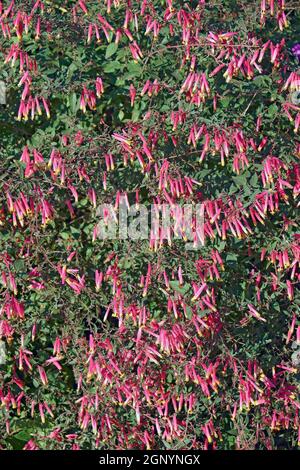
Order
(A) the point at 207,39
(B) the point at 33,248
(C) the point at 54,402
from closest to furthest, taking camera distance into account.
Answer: (A) the point at 207,39
(B) the point at 33,248
(C) the point at 54,402

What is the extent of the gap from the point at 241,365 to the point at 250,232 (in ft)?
2.15

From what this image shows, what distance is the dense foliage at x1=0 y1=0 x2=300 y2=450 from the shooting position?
3.43 m

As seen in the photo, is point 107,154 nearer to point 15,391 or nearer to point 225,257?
point 225,257

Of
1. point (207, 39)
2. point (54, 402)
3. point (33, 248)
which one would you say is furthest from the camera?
point (54, 402)

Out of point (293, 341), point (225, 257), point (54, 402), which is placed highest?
point (225, 257)

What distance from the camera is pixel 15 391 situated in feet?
12.5

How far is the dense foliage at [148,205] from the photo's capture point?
343cm

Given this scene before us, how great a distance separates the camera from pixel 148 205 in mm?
3615

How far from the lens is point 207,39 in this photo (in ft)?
11.1

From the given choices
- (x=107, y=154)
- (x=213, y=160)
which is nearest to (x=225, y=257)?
(x=213, y=160)

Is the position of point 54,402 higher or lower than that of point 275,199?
lower

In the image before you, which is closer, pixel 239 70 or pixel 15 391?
pixel 239 70

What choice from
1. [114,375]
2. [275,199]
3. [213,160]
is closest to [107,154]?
[213,160]

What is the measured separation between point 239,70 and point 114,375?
1.54 m
